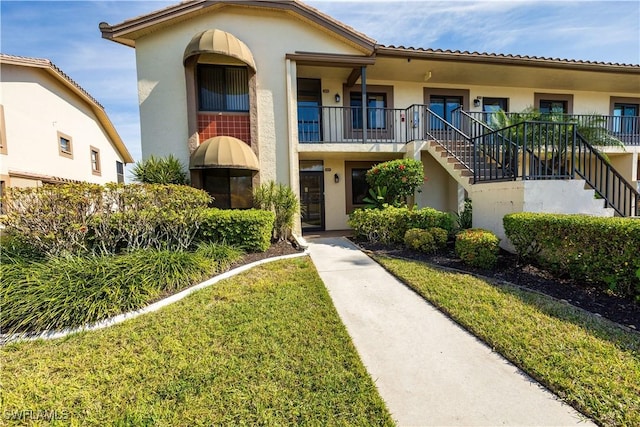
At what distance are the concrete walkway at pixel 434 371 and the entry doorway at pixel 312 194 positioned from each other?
7.38 m

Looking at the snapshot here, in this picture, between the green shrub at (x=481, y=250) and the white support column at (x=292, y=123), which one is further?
the white support column at (x=292, y=123)

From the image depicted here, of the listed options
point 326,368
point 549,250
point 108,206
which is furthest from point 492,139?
point 108,206

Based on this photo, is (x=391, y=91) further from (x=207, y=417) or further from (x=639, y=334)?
(x=207, y=417)

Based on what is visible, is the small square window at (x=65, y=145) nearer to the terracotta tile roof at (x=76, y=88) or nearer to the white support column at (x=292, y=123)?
the terracotta tile roof at (x=76, y=88)

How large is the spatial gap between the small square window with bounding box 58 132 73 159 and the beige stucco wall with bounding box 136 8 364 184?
998 cm

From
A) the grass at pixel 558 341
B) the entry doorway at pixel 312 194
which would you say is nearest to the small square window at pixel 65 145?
the entry doorway at pixel 312 194

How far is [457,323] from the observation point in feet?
12.6

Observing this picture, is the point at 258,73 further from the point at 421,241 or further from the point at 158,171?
the point at 421,241

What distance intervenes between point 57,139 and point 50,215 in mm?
13805

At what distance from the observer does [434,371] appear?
9.53 ft

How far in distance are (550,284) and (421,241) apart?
110 inches

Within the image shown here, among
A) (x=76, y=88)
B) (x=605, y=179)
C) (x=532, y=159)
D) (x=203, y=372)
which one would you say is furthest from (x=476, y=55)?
(x=76, y=88)

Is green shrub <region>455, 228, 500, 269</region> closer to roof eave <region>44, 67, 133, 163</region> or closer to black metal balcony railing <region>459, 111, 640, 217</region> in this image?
black metal balcony railing <region>459, 111, 640, 217</region>

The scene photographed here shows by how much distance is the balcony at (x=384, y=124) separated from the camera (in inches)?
437
